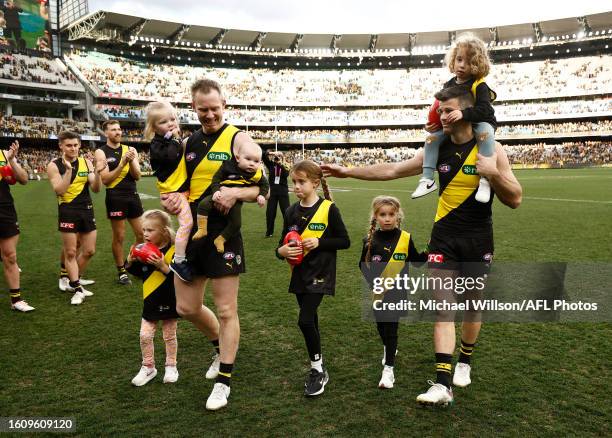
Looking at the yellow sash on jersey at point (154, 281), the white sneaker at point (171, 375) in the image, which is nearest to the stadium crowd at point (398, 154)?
the yellow sash on jersey at point (154, 281)

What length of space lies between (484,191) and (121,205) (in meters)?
5.42

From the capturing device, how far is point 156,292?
3.84 meters

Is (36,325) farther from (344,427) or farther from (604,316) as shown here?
(604,316)

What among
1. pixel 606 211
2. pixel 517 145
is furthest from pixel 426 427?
pixel 517 145

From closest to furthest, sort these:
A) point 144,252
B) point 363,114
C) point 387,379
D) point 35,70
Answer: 1. point 387,379
2. point 144,252
3. point 35,70
4. point 363,114

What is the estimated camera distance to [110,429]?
9.90 feet

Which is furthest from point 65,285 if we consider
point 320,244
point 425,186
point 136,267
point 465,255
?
point 465,255

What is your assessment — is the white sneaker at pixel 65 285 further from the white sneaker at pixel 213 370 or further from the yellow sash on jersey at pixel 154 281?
the white sneaker at pixel 213 370

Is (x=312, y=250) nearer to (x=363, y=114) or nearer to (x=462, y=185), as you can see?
(x=462, y=185)

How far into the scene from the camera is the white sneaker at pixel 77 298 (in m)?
5.88

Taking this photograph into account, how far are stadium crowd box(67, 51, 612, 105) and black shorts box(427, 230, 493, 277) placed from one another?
5947 centimetres

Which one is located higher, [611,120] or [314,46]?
[314,46]

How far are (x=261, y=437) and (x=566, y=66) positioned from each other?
240 ft

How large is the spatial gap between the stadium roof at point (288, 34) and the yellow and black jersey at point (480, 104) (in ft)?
213
